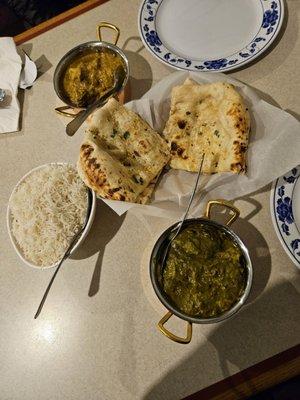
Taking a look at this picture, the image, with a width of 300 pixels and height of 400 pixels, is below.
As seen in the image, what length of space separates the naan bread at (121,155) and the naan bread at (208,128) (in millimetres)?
70

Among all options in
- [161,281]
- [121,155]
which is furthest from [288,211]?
[121,155]

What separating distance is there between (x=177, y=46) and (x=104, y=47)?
1.19 ft

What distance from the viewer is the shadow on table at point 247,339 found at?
1.27m

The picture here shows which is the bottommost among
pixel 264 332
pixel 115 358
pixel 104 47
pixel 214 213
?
pixel 115 358

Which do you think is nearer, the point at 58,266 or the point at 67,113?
the point at 58,266

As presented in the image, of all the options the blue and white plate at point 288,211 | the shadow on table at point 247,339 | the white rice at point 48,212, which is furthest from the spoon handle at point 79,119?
the shadow on table at point 247,339

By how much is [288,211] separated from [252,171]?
0.65 ft

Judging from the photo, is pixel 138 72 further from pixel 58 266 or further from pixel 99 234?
pixel 58 266

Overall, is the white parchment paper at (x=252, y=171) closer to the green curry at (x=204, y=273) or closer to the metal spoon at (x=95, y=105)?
the green curry at (x=204, y=273)

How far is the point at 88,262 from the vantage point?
1532mm

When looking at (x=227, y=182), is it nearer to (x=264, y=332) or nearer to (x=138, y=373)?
(x=264, y=332)

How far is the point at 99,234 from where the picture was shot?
1567 mm

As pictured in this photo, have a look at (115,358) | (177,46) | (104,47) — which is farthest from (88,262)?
(177,46)

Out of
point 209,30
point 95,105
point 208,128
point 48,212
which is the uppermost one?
point 209,30
